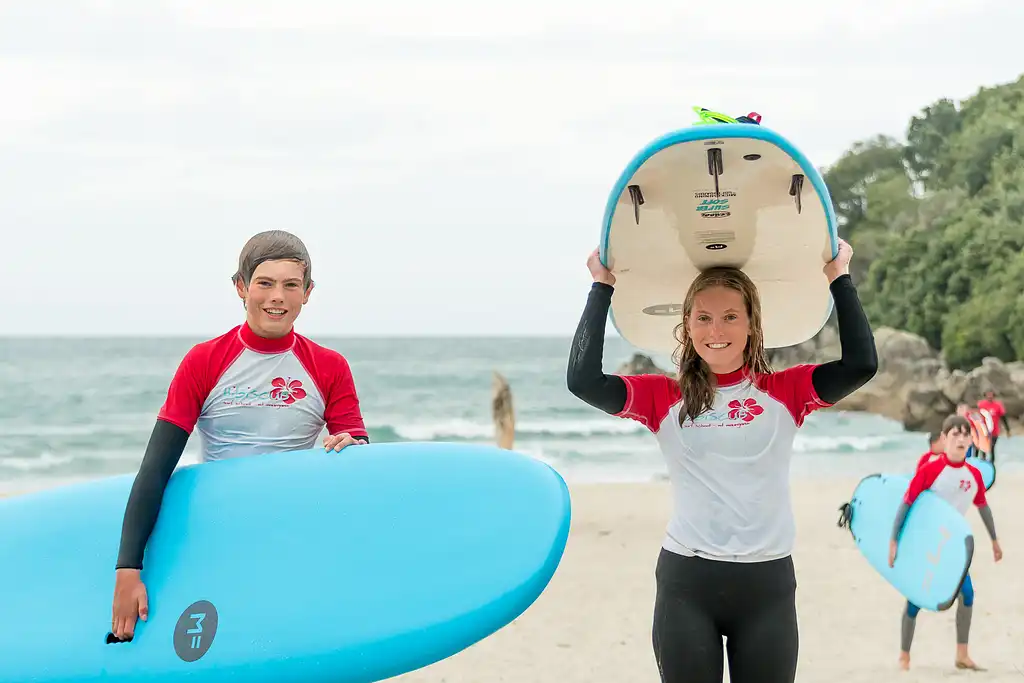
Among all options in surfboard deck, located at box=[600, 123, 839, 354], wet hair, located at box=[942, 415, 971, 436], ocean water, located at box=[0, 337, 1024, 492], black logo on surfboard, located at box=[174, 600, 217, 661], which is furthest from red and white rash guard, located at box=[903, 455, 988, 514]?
ocean water, located at box=[0, 337, 1024, 492]

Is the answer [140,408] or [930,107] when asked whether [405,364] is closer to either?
[140,408]

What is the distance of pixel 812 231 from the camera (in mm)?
2439

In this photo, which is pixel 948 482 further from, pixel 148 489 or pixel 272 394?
pixel 148 489

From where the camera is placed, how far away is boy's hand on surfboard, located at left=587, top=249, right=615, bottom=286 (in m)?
2.32

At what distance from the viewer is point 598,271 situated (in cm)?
233

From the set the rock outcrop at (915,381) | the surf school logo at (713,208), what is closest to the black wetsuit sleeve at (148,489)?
the surf school logo at (713,208)

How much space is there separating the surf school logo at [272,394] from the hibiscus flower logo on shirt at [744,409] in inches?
45.3

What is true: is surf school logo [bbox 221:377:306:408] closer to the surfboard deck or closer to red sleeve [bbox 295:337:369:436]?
red sleeve [bbox 295:337:369:436]

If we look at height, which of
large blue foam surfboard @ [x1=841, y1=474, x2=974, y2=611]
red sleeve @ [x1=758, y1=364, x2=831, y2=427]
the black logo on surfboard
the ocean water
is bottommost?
the ocean water

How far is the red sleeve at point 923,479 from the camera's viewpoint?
4367 mm

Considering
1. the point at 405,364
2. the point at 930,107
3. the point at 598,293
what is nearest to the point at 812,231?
the point at 598,293

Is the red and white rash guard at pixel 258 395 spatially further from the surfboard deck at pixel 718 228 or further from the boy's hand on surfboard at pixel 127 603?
the surfboard deck at pixel 718 228

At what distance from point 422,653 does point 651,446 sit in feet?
55.6

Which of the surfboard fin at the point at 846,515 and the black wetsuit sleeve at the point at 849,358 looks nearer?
the black wetsuit sleeve at the point at 849,358
